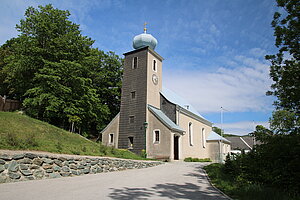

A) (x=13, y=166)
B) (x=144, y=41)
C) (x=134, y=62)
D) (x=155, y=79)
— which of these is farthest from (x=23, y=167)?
(x=144, y=41)

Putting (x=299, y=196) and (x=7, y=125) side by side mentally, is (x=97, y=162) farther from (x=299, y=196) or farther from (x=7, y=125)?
(x=299, y=196)

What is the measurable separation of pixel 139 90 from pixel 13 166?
1938 centimetres

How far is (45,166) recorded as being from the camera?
9.64 meters

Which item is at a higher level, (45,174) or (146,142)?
(146,142)

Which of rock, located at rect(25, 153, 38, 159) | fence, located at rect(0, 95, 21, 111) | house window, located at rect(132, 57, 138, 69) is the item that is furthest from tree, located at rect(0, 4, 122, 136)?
rock, located at rect(25, 153, 38, 159)

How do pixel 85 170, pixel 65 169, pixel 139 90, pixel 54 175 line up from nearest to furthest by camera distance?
pixel 54 175, pixel 65 169, pixel 85 170, pixel 139 90

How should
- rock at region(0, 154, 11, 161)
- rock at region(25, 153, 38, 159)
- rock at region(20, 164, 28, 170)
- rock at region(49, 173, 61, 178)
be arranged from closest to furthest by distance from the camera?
rock at region(0, 154, 11, 161)
rock at region(20, 164, 28, 170)
rock at region(25, 153, 38, 159)
rock at region(49, 173, 61, 178)

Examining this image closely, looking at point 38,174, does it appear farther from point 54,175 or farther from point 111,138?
point 111,138

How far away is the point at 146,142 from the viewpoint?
25109mm

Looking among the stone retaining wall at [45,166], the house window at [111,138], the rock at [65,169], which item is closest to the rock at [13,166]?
the stone retaining wall at [45,166]

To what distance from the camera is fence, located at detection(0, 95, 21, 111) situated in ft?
92.5

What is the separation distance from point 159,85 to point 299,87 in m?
19.7

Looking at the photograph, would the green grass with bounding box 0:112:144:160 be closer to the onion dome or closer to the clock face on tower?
the clock face on tower

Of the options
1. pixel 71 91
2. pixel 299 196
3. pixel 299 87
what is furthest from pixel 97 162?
pixel 71 91
